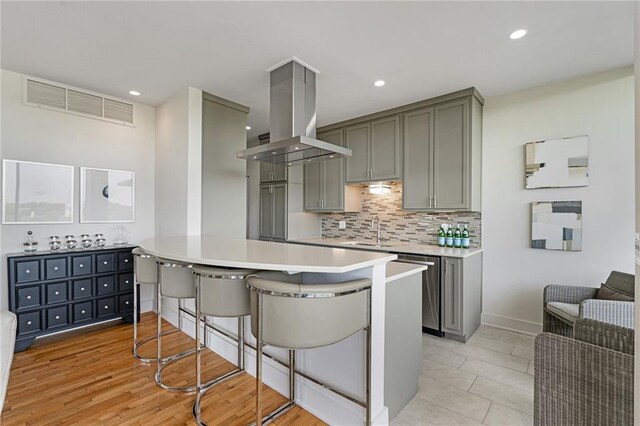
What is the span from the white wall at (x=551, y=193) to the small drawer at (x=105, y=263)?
4.20 m

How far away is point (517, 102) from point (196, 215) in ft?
12.3

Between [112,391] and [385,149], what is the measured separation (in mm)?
3573

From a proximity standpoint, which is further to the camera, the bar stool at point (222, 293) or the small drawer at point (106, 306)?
the small drawer at point (106, 306)

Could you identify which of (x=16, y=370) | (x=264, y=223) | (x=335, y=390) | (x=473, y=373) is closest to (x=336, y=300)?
(x=335, y=390)

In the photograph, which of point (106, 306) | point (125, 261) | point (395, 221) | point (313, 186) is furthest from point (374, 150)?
point (106, 306)

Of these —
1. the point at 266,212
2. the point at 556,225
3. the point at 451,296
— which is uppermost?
the point at 266,212

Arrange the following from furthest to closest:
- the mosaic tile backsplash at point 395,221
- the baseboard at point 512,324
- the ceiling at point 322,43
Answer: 1. the mosaic tile backsplash at point 395,221
2. the baseboard at point 512,324
3. the ceiling at point 322,43

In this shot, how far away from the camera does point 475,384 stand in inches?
85.1

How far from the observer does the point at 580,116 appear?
2.82m

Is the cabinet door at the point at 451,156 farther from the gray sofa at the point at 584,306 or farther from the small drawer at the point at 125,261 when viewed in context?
the small drawer at the point at 125,261

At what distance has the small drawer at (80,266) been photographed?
293 centimetres

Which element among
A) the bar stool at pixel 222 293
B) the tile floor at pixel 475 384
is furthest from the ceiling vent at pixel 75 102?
the tile floor at pixel 475 384

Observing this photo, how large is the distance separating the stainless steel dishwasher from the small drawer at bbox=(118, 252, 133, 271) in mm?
3048

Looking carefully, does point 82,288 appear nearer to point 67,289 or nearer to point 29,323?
point 67,289
